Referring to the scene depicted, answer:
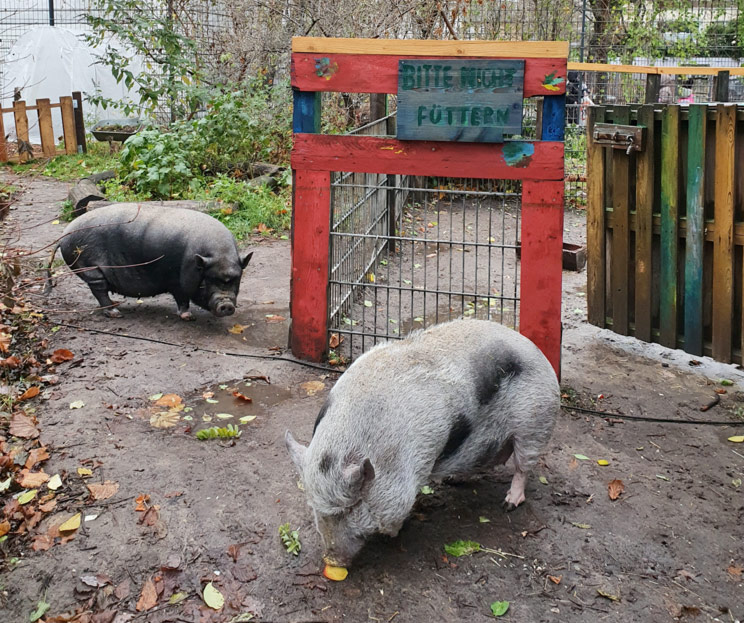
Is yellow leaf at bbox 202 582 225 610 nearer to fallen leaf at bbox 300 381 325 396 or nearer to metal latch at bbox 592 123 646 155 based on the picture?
fallen leaf at bbox 300 381 325 396

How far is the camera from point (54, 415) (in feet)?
16.9

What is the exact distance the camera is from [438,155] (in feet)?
18.0

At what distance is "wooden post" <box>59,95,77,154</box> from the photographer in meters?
15.9

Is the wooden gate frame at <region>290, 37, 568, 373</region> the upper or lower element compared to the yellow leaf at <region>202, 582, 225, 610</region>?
upper

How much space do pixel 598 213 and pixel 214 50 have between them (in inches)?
Result: 377

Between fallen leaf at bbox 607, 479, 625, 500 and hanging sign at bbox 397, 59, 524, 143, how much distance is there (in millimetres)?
Answer: 2311

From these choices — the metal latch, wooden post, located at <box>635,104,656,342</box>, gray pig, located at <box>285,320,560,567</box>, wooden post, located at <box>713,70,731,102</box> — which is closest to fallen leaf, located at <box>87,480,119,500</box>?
gray pig, located at <box>285,320,560,567</box>

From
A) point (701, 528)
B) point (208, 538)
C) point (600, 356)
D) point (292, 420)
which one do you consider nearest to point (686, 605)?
point (701, 528)

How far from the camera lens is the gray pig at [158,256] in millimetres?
6727

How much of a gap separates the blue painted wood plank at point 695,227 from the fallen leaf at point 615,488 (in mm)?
1814

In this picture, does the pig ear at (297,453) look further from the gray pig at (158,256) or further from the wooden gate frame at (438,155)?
the gray pig at (158,256)

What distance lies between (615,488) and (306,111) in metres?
3.34

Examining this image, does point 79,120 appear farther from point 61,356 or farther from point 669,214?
point 669,214

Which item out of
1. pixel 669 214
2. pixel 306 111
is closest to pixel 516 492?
pixel 669 214
